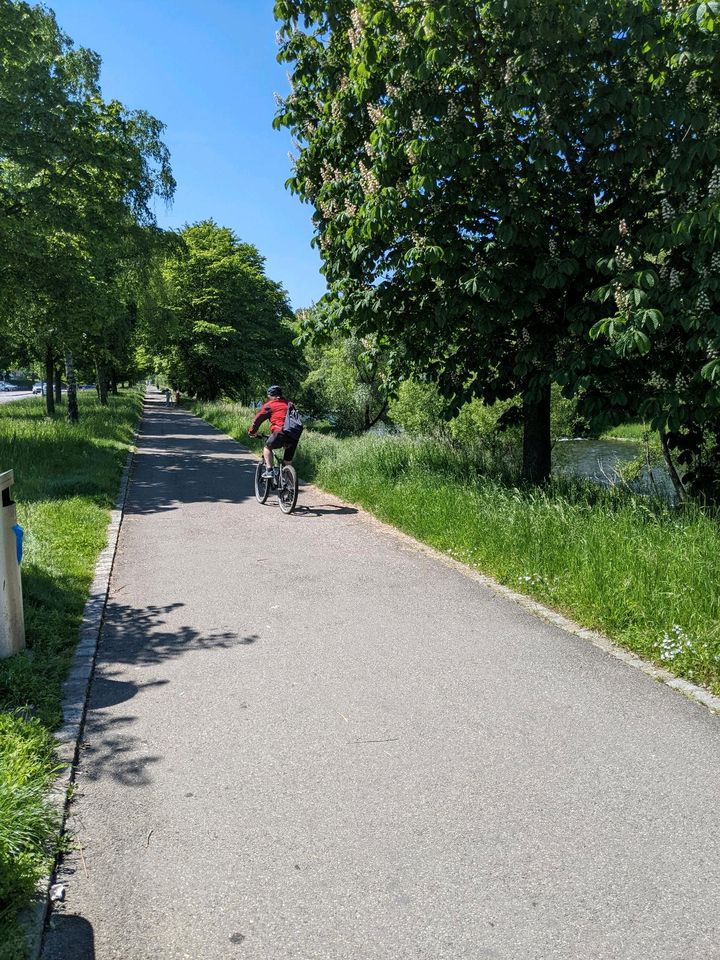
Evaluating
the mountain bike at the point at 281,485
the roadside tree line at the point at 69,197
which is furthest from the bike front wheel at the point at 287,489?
the roadside tree line at the point at 69,197

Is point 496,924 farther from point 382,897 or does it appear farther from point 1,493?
point 1,493

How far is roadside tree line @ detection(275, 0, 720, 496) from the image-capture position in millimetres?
6141

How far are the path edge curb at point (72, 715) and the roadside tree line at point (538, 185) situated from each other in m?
4.43

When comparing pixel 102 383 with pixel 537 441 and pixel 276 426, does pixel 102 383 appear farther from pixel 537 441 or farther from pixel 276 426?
pixel 537 441

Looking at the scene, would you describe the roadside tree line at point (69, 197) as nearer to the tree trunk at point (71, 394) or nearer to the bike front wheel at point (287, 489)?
the tree trunk at point (71, 394)

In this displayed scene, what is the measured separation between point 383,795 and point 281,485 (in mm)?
7659

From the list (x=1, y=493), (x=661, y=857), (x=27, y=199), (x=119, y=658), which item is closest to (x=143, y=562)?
(x=119, y=658)

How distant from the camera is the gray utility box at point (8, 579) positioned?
413 centimetres

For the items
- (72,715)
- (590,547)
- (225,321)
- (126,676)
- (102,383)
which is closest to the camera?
(72,715)

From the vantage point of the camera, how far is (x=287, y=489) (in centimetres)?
1025

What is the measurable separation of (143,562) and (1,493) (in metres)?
3.28

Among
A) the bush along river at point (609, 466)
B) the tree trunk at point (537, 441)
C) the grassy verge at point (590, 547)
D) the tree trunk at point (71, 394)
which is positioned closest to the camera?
the grassy verge at point (590, 547)

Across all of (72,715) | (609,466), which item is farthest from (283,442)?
(72,715)

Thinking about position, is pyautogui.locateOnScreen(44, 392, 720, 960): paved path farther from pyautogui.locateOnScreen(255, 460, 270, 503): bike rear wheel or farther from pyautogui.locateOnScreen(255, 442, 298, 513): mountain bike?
pyautogui.locateOnScreen(255, 460, 270, 503): bike rear wheel
